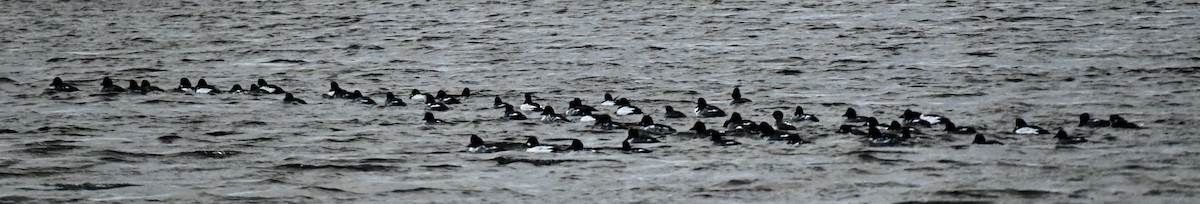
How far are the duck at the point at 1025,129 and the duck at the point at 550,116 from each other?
22.7ft

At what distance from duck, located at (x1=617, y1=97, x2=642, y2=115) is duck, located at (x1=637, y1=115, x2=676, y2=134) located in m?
1.64

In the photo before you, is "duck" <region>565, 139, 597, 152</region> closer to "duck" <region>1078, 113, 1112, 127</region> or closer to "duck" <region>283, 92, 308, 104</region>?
"duck" <region>1078, 113, 1112, 127</region>

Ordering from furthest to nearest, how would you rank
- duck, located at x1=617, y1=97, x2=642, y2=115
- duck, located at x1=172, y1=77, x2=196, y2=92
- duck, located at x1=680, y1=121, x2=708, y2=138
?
duck, located at x1=172, y1=77, x2=196, y2=92, duck, located at x1=617, y1=97, x2=642, y2=115, duck, located at x1=680, y1=121, x2=708, y2=138

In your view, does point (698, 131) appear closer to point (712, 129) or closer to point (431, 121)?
point (712, 129)

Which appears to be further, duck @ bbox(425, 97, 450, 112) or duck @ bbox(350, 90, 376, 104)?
duck @ bbox(350, 90, 376, 104)

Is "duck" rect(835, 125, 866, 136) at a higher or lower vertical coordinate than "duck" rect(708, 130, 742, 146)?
lower

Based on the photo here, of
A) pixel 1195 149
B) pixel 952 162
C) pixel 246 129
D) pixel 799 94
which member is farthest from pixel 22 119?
pixel 1195 149

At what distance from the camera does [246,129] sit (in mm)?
30469

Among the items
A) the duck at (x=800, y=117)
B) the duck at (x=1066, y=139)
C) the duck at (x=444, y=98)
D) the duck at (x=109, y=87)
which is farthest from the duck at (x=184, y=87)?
the duck at (x=1066, y=139)

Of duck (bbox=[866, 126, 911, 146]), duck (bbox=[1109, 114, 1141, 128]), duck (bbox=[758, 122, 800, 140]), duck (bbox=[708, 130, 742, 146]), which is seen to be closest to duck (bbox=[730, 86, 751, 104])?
duck (bbox=[758, 122, 800, 140])

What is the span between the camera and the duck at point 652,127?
1122 inches

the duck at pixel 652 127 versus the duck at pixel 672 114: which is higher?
the duck at pixel 652 127

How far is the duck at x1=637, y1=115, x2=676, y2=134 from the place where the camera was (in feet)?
93.5

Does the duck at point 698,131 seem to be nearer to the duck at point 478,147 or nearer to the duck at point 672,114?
the duck at point 672,114
